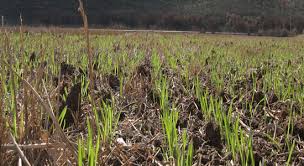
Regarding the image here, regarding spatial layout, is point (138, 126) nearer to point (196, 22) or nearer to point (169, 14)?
point (196, 22)

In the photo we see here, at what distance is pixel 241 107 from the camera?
219 cm

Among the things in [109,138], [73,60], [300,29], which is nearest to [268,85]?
[109,138]

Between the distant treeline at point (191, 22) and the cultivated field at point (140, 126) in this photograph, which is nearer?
the cultivated field at point (140, 126)

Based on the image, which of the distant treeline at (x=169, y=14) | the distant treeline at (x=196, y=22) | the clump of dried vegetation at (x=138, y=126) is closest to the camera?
the clump of dried vegetation at (x=138, y=126)

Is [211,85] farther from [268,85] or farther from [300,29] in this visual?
[300,29]

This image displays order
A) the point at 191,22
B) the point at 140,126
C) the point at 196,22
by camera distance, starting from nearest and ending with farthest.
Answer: the point at 140,126, the point at 191,22, the point at 196,22

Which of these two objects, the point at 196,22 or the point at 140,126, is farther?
the point at 196,22

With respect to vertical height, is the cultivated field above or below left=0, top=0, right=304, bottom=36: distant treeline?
below

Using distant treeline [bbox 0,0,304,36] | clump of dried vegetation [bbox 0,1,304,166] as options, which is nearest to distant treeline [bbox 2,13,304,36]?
distant treeline [bbox 0,0,304,36]

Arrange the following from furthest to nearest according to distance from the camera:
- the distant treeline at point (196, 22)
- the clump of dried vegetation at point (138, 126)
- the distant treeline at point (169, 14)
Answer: the distant treeline at point (169, 14)
the distant treeline at point (196, 22)
the clump of dried vegetation at point (138, 126)

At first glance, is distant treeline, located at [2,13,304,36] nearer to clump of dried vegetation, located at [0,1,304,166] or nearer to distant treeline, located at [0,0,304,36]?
distant treeline, located at [0,0,304,36]

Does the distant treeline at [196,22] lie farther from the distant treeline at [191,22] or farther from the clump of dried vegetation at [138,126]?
the clump of dried vegetation at [138,126]

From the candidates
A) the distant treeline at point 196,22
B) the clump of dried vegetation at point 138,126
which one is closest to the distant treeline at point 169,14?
the distant treeline at point 196,22

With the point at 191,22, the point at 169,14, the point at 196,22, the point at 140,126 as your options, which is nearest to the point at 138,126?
the point at 140,126
